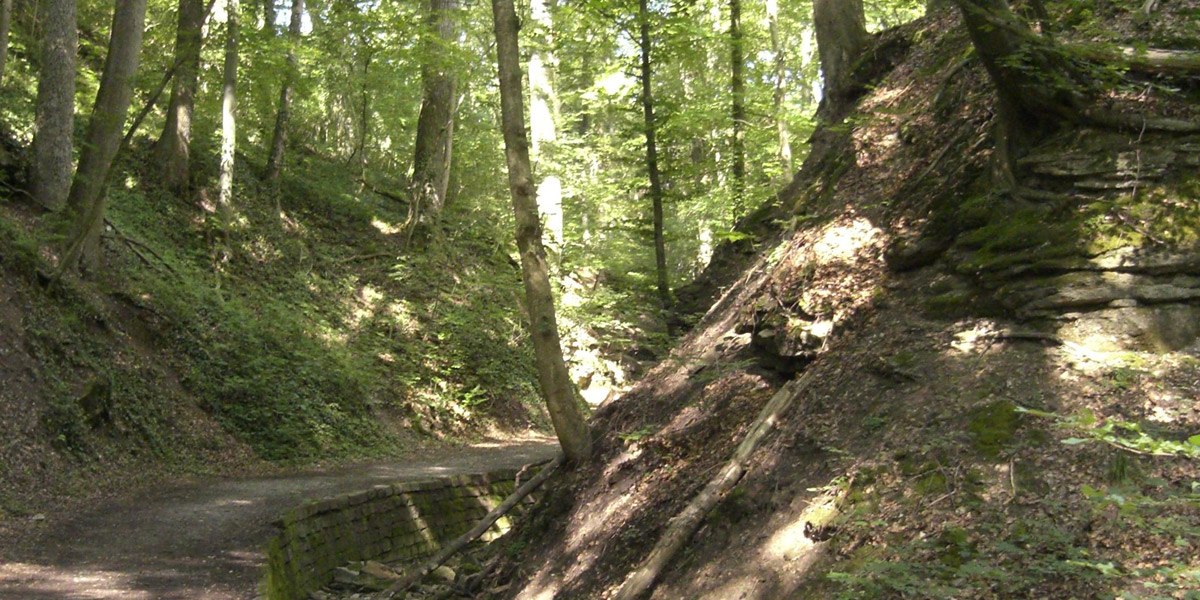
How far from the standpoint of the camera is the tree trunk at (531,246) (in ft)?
32.1

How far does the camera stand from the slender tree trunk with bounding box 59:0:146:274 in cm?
1334

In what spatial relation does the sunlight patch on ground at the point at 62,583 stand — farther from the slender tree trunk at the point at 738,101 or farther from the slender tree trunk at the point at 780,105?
the slender tree trunk at the point at 780,105

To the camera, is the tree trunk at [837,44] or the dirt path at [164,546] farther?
the tree trunk at [837,44]

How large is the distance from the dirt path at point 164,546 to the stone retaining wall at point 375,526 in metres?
0.35

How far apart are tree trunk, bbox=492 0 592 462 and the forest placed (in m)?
0.04

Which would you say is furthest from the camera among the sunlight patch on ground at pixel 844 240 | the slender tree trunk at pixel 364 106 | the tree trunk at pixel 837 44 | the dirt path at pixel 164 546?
the slender tree trunk at pixel 364 106

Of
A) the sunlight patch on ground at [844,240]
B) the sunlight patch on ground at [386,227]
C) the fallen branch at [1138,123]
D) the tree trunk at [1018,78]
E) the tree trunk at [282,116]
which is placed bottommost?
the sunlight patch on ground at [844,240]

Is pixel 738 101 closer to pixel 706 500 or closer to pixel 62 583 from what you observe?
pixel 706 500

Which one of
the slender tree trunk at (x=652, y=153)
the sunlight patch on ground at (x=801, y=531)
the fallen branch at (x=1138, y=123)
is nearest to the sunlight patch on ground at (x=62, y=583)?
the sunlight patch on ground at (x=801, y=531)

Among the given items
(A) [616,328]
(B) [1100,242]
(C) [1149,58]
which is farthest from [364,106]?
(B) [1100,242]

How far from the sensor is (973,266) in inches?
293

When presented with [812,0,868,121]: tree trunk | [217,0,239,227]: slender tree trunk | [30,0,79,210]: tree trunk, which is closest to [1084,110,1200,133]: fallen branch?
[812,0,868,121]: tree trunk

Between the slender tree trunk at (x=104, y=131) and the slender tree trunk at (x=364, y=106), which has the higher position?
the slender tree trunk at (x=364, y=106)

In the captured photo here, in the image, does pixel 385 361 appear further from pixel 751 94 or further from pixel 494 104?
pixel 751 94
